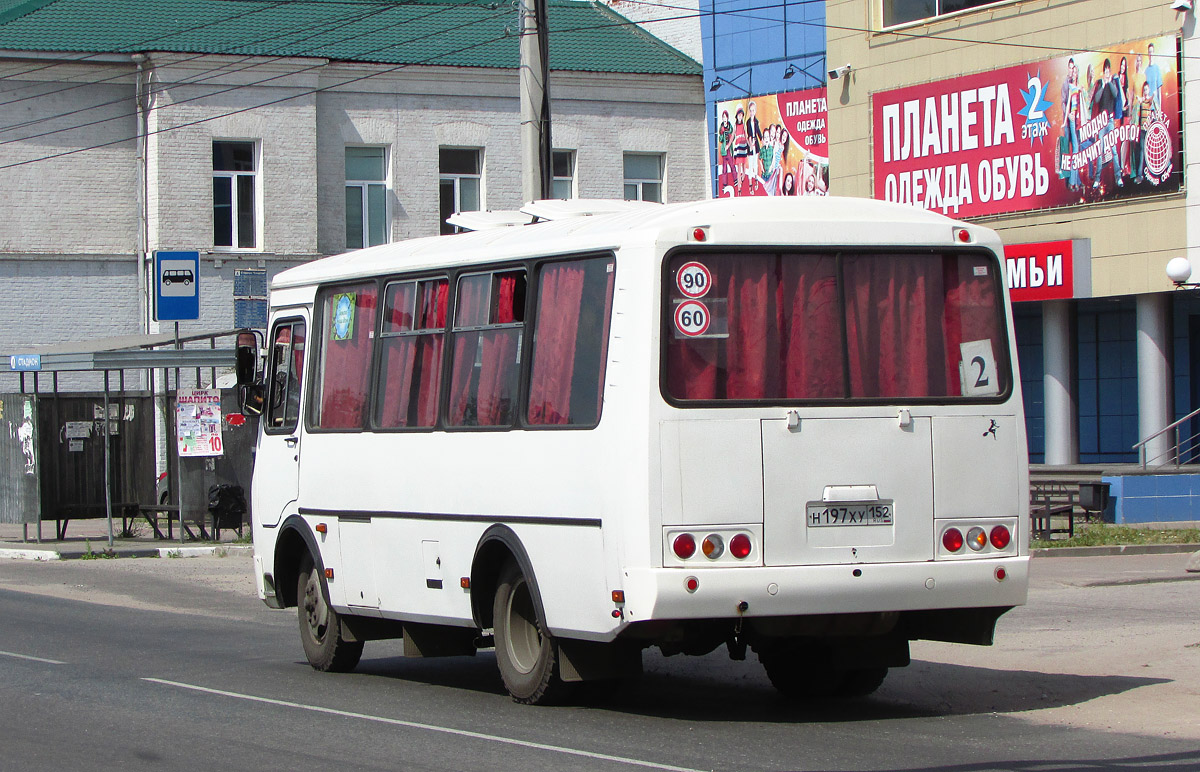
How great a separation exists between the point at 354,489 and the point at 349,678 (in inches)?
53.4

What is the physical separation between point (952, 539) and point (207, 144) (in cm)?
2675

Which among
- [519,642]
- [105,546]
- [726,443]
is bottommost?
[105,546]

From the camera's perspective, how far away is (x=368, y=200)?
119 ft

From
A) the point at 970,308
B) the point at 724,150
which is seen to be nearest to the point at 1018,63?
the point at 724,150

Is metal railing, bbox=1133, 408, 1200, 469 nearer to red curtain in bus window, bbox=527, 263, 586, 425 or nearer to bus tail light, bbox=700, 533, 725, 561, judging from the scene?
red curtain in bus window, bbox=527, 263, 586, 425

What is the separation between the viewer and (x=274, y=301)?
1338 cm

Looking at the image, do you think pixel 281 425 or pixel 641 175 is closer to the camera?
pixel 281 425

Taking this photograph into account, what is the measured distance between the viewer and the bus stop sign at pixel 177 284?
76.1ft

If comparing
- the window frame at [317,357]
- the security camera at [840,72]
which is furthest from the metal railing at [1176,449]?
the window frame at [317,357]

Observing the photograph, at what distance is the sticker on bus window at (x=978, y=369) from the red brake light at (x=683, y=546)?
6.11 feet

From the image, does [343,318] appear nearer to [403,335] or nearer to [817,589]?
[403,335]

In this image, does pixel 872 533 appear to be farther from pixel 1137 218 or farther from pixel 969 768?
pixel 1137 218

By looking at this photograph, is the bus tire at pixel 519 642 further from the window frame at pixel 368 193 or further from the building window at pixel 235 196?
the window frame at pixel 368 193

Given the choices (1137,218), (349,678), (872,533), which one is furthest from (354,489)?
(1137,218)
